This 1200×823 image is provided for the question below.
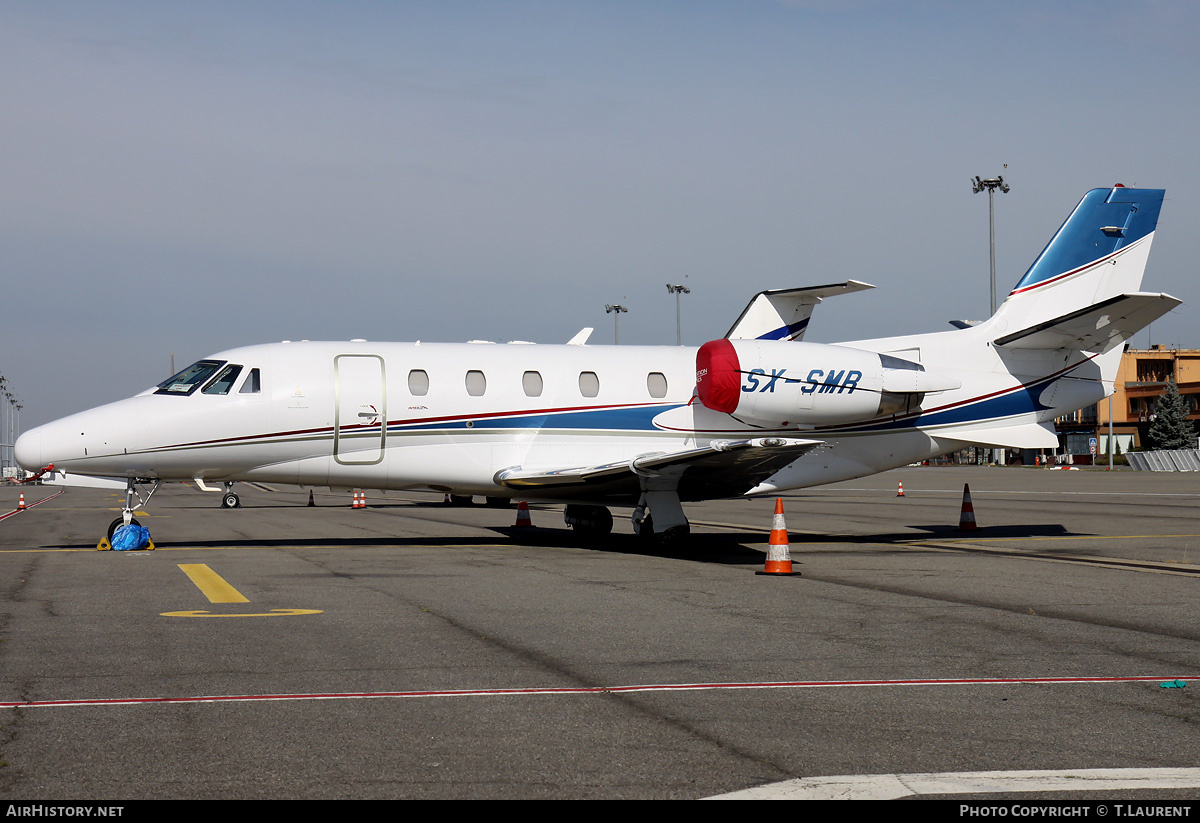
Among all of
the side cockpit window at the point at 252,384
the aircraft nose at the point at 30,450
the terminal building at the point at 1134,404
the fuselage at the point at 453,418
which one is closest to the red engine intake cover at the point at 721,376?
the fuselage at the point at 453,418

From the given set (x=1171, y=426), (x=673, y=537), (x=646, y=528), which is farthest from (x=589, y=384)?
(x=1171, y=426)

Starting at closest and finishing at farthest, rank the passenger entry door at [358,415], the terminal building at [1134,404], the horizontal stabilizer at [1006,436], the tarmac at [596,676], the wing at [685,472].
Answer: the tarmac at [596,676] → the wing at [685,472] → the passenger entry door at [358,415] → the horizontal stabilizer at [1006,436] → the terminal building at [1134,404]

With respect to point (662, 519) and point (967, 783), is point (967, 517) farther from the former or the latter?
point (967, 783)

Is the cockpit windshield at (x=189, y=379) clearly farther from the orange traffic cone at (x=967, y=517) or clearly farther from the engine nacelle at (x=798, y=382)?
the orange traffic cone at (x=967, y=517)

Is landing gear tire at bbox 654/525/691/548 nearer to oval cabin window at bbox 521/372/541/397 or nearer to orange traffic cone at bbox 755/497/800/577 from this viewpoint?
oval cabin window at bbox 521/372/541/397

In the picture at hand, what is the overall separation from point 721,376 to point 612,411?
6.21 feet

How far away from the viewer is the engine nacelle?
16.5 m

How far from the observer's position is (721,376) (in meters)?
16.5

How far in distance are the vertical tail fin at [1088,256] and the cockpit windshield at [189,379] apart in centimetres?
1311

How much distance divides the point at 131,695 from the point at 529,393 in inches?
427

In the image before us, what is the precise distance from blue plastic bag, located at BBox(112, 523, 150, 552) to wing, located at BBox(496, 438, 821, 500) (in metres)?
5.40

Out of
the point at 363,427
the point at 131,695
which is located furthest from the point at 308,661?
the point at 363,427

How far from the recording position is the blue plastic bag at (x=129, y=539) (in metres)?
16.3
